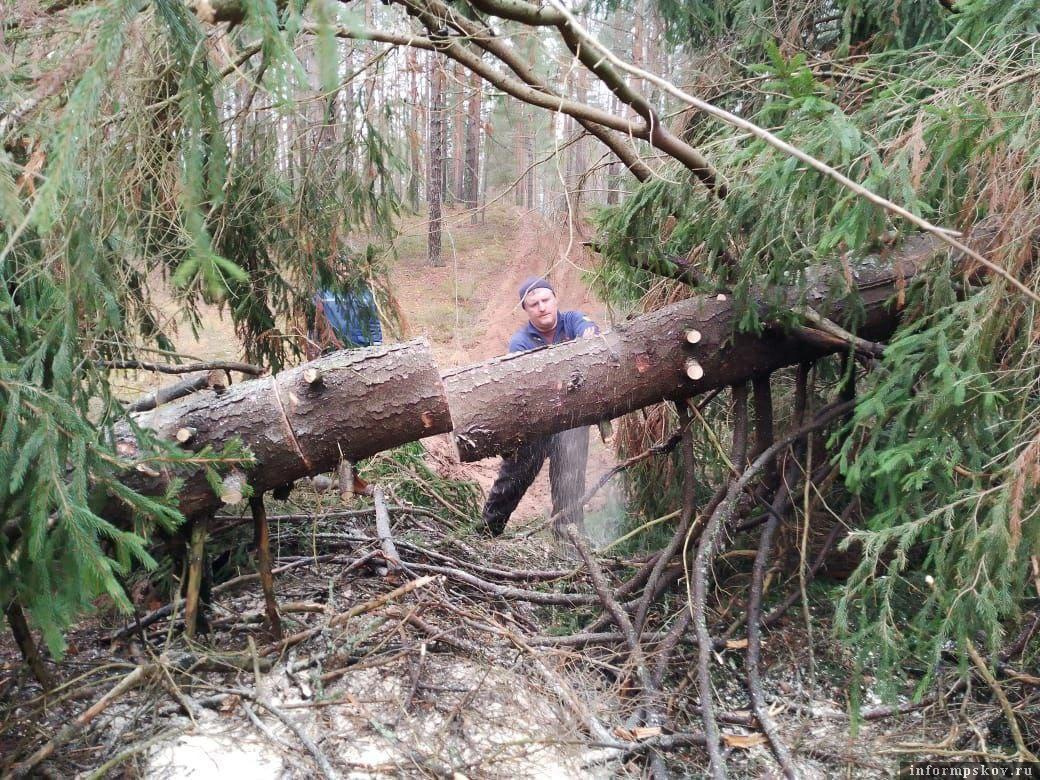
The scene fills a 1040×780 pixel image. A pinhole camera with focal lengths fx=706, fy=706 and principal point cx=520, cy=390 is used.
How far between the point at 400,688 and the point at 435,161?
23.6 feet

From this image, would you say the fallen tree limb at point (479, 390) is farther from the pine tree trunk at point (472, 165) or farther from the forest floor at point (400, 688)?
the pine tree trunk at point (472, 165)

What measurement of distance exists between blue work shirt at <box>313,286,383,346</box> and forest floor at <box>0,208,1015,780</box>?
0.97 m

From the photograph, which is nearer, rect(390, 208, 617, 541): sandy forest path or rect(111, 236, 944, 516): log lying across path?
rect(111, 236, 944, 516): log lying across path

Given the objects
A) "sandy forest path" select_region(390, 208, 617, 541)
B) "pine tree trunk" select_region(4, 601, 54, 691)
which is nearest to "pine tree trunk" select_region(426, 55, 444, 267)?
"sandy forest path" select_region(390, 208, 617, 541)

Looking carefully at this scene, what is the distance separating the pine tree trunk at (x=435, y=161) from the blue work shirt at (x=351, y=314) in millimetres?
655

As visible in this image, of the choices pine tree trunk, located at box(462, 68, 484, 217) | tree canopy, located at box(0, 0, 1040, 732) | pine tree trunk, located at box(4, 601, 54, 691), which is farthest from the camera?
pine tree trunk, located at box(462, 68, 484, 217)

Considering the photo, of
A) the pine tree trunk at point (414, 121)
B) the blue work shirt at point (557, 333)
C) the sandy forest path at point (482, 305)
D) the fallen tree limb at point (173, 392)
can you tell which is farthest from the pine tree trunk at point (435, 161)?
the fallen tree limb at point (173, 392)

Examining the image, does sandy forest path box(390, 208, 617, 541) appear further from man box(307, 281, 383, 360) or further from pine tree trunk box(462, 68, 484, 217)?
man box(307, 281, 383, 360)

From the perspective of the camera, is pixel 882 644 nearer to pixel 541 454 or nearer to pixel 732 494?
pixel 732 494

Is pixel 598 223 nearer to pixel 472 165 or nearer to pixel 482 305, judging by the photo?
pixel 472 165

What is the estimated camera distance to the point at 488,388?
3.37 metres

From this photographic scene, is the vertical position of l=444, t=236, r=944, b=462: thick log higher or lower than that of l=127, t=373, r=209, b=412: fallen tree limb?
lower

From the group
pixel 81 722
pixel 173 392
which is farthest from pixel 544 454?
pixel 81 722

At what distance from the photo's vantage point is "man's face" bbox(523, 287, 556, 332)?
15.5 ft
